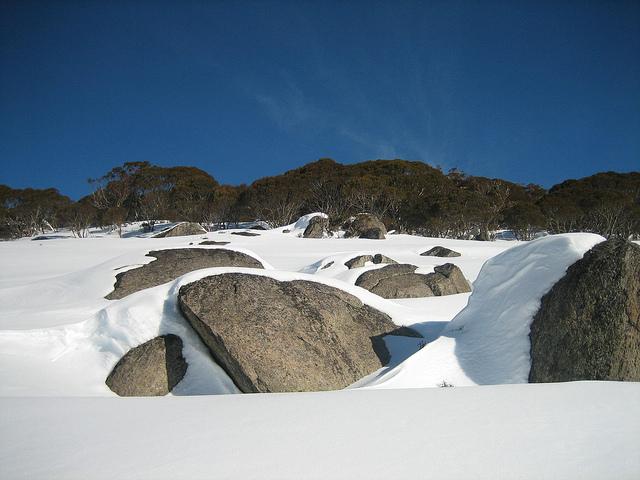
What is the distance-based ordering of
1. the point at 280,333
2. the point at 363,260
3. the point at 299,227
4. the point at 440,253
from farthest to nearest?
the point at 299,227
the point at 440,253
the point at 363,260
the point at 280,333

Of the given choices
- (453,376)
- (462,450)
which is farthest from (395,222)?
(462,450)

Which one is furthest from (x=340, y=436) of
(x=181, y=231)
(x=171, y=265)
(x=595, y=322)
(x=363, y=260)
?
(x=181, y=231)

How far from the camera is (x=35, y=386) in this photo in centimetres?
439

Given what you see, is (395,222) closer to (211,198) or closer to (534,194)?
(211,198)

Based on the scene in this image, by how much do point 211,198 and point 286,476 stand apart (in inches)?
1897

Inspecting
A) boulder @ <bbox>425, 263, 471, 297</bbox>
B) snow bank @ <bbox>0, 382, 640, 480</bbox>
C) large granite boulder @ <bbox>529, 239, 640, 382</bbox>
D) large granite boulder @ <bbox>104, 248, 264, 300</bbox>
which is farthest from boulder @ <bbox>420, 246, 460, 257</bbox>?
snow bank @ <bbox>0, 382, 640, 480</bbox>

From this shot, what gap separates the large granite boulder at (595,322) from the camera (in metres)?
3.90

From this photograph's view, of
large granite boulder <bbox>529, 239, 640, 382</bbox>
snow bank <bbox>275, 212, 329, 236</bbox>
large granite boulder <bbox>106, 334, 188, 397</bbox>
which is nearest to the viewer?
large granite boulder <bbox>529, 239, 640, 382</bbox>

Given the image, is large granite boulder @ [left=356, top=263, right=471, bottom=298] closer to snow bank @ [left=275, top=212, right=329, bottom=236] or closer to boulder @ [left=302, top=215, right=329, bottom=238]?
boulder @ [left=302, top=215, right=329, bottom=238]

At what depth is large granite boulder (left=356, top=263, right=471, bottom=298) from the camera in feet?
Result: 34.2

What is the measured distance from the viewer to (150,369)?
16.5 feet

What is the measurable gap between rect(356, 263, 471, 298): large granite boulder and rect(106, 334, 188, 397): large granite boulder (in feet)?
20.0

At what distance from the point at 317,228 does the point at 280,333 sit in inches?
950

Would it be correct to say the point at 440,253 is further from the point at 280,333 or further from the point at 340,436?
the point at 340,436
